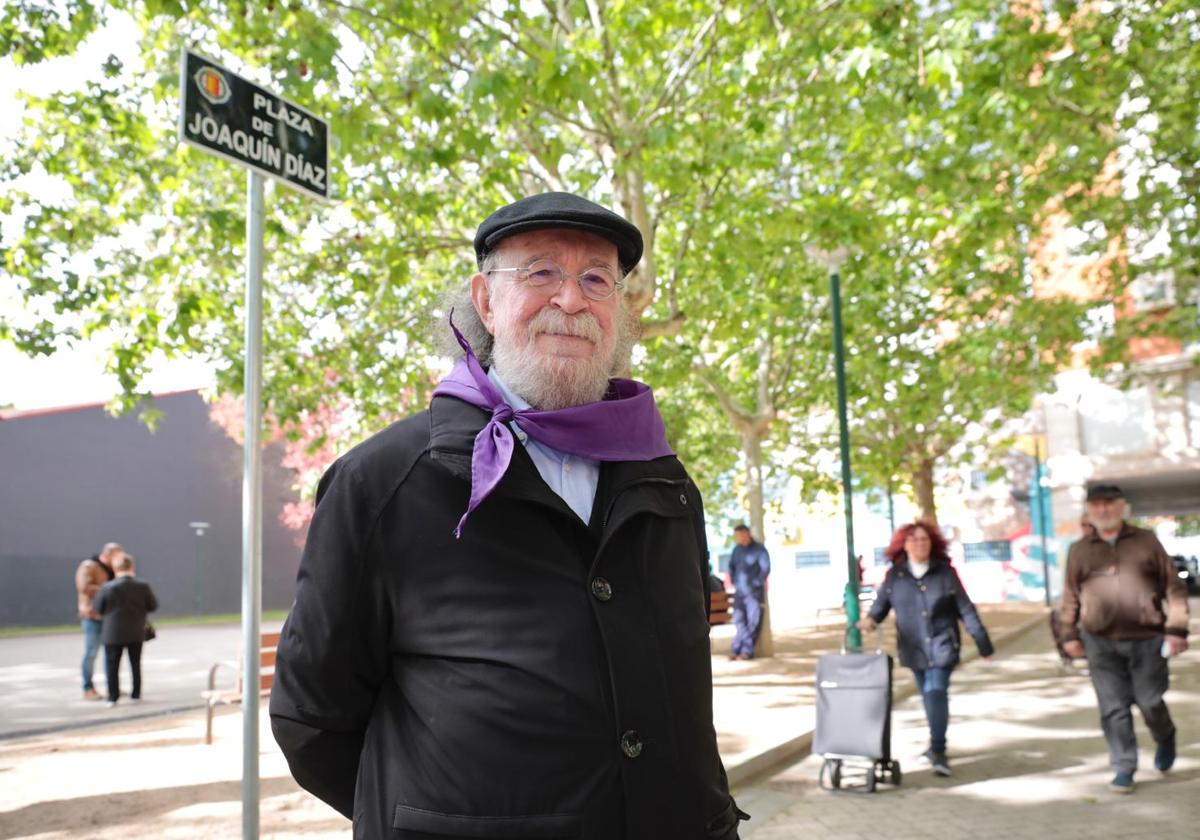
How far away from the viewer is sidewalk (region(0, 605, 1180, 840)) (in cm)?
664

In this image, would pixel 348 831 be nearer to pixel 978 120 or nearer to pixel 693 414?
pixel 978 120

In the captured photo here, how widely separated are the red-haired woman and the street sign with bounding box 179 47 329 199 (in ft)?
19.9

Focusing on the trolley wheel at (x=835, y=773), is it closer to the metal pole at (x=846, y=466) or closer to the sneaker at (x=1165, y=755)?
the sneaker at (x=1165, y=755)

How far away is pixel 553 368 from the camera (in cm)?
234

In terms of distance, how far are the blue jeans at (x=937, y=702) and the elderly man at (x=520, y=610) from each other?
21.5ft

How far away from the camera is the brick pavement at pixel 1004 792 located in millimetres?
6582

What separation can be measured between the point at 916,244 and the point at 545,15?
304 inches

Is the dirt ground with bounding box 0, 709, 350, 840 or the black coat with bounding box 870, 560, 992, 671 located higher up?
the black coat with bounding box 870, 560, 992, 671

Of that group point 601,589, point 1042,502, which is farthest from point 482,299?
point 1042,502

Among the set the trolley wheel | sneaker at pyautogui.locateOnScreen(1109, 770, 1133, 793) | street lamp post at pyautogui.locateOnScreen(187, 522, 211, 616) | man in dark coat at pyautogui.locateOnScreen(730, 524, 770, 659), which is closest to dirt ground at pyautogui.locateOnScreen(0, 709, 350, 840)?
the trolley wheel

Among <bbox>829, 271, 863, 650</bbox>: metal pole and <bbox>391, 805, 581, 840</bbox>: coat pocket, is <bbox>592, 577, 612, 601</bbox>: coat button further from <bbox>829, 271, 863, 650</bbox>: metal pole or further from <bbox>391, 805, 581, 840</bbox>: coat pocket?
<bbox>829, 271, 863, 650</bbox>: metal pole

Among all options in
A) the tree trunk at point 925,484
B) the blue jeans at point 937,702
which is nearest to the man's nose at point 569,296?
the blue jeans at point 937,702

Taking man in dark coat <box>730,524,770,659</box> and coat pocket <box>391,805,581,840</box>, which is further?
man in dark coat <box>730,524,770,659</box>

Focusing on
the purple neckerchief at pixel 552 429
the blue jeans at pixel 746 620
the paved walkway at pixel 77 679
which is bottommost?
the paved walkway at pixel 77 679
